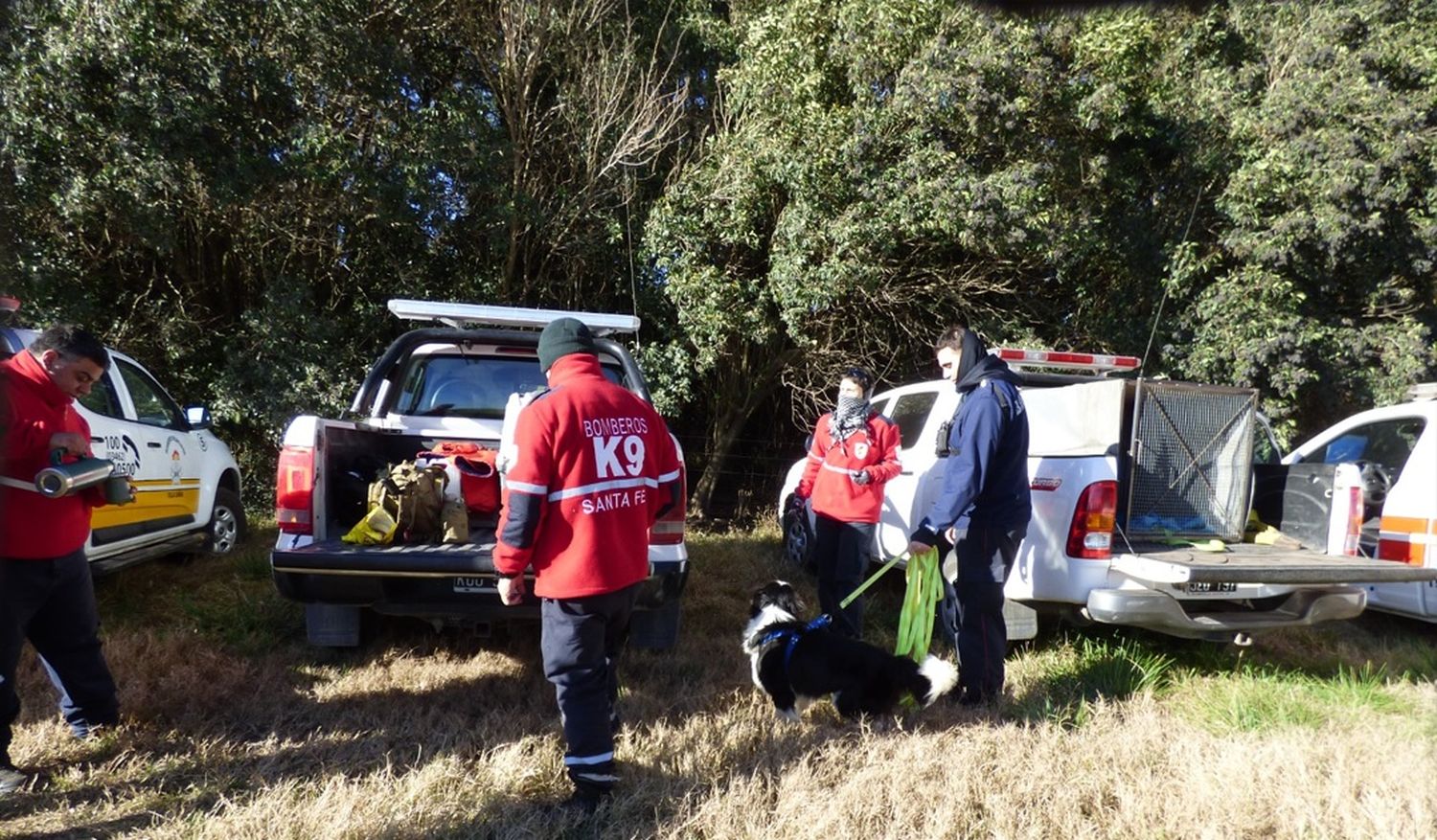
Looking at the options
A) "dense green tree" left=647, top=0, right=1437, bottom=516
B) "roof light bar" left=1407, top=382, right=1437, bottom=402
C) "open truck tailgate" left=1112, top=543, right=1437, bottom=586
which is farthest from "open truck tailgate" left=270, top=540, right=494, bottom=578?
"roof light bar" left=1407, top=382, right=1437, bottom=402

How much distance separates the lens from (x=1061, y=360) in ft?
14.7

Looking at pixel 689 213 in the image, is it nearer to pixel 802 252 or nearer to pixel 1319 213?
pixel 802 252

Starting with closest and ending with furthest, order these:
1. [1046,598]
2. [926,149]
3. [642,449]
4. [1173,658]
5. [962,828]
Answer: [962,828] → [642,449] → [1046,598] → [1173,658] → [926,149]

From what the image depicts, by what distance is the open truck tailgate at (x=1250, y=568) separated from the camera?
3.56 metres

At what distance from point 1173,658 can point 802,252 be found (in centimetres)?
485

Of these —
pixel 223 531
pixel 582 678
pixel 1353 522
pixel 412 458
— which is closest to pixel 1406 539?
pixel 1353 522

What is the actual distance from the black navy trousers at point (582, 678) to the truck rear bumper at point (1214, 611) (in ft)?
8.00

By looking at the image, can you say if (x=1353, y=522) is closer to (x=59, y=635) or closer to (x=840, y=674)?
(x=840, y=674)

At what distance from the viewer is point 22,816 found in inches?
106

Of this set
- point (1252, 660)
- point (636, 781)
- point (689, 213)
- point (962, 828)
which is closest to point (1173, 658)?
point (1252, 660)

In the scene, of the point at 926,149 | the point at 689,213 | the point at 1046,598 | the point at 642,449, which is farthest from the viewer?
the point at 689,213

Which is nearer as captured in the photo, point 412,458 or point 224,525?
point 412,458

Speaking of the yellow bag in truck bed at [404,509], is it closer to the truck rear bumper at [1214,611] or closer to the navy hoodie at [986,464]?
the navy hoodie at [986,464]

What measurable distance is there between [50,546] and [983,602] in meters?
3.96
